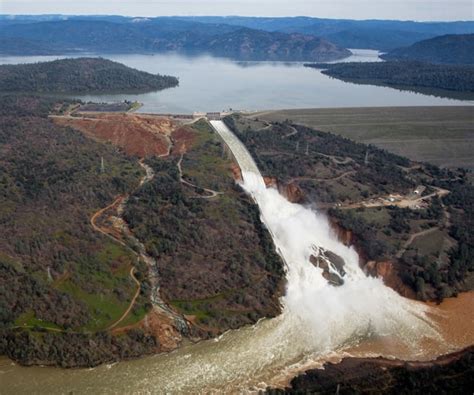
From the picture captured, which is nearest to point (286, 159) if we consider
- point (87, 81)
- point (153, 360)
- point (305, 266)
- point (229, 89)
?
point (305, 266)

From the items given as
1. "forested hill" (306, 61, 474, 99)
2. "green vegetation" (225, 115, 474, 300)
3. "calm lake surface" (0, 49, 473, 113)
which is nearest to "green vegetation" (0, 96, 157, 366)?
"green vegetation" (225, 115, 474, 300)

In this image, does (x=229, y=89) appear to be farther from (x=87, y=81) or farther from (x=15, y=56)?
(x=15, y=56)

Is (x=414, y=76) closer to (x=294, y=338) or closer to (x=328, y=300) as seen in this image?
(x=328, y=300)

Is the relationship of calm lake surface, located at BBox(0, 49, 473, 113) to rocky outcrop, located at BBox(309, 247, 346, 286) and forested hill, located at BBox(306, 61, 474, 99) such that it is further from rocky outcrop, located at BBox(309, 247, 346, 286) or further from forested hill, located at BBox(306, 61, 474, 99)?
rocky outcrop, located at BBox(309, 247, 346, 286)

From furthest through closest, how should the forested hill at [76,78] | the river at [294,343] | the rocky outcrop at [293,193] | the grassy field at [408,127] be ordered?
the forested hill at [76,78], the grassy field at [408,127], the rocky outcrop at [293,193], the river at [294,343]

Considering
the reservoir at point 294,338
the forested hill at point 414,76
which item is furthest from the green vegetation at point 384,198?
the forested hill at point 414,76

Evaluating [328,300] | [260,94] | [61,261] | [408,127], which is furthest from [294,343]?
[260,94]

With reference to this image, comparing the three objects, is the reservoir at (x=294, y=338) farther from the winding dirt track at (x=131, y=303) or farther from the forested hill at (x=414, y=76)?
the forested hill at (x=414, y=76)

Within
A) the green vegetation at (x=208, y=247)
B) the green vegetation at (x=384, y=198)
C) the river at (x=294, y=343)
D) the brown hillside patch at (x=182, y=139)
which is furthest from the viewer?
the brown hillside patch at (x=182, y=139)
